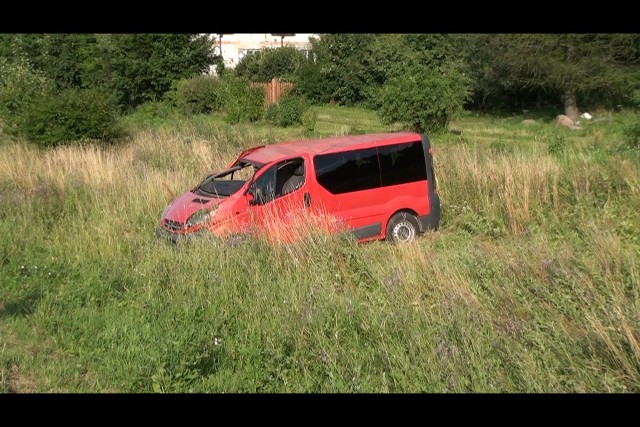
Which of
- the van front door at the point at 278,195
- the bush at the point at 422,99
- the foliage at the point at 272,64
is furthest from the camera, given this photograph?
the foliage at the point at 272,64

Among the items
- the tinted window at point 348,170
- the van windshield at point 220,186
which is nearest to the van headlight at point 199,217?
the van windshield at point 220,186

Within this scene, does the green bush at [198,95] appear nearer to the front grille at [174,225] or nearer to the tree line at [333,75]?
the tree line at [333,75]

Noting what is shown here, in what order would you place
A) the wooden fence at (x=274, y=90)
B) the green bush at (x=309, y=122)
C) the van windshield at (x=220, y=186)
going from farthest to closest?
1. the wooden fence at (x=274, y=90)
2. the green bush at (x=309, y=122)
3. the van windshield at (x=220, y=186)

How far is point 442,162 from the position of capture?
43.3 ft

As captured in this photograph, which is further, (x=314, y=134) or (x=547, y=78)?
(x=547, y=78)

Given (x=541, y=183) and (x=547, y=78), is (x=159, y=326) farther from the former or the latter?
(x=547, y=78)

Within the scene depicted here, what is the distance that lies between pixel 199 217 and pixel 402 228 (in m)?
3.24

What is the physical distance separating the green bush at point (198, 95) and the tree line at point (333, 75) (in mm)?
55

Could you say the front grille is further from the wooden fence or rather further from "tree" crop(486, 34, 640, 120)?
the wooden fence

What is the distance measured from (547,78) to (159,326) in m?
28.2

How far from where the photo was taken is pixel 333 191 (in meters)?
9.77

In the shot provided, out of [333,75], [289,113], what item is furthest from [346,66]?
[289,113]

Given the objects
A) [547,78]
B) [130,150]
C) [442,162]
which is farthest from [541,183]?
[547,78]

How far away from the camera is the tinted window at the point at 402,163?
10219mm
